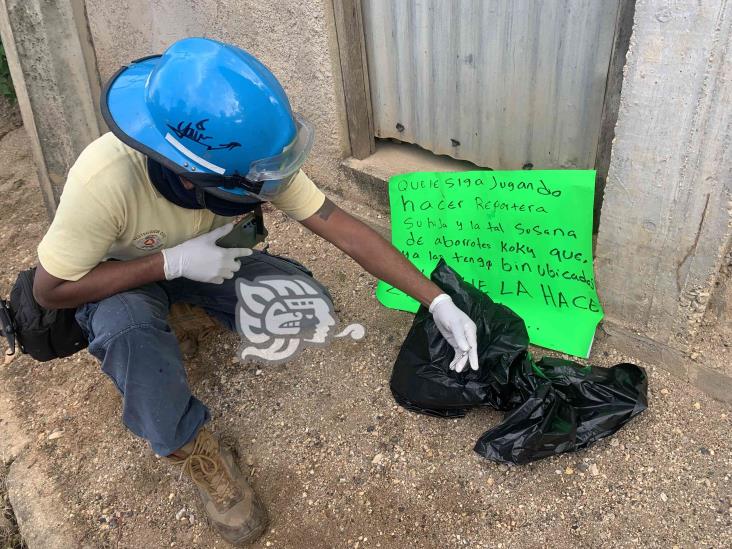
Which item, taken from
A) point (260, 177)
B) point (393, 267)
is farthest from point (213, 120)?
point (393, 267)

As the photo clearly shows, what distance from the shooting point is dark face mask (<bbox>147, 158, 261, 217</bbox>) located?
177cm

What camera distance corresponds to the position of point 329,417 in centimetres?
226

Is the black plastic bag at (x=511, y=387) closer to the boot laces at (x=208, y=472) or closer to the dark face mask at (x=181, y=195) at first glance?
the boot laces at (x=208, y=472)

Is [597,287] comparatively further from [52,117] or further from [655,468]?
[52,117]

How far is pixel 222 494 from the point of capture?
195 cm

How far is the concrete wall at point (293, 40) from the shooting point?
2736mm

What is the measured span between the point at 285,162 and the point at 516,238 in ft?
3.68

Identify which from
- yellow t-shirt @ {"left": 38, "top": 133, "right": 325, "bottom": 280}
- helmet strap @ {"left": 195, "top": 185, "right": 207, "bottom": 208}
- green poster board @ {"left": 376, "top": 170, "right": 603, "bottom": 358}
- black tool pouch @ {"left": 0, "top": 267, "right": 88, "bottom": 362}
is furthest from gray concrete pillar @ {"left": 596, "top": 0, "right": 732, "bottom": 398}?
black tool pouch @ {"left": 0, "top": 267, "right": 88, "bottom": 362}

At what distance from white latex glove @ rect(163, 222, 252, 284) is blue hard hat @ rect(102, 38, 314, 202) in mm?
362

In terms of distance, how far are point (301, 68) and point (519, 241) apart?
1.29 m

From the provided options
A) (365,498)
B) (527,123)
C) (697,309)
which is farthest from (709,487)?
(527,123)

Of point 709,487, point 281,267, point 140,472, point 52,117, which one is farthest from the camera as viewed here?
point 52,117

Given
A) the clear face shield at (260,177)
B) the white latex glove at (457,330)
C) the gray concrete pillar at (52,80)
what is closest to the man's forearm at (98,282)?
the clear face shield at (260,177)

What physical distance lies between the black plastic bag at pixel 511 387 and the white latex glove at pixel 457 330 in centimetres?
8
